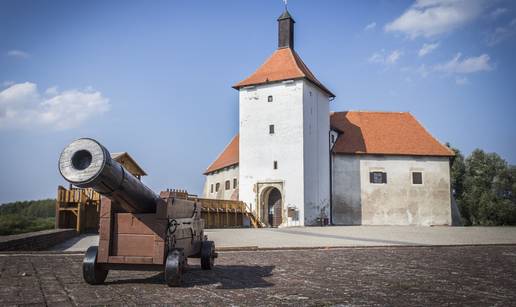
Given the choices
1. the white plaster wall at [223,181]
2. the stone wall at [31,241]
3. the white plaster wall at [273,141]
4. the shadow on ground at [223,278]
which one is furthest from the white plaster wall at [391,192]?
the shadow on ground at [223,278]

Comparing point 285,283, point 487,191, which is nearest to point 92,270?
point 285,283

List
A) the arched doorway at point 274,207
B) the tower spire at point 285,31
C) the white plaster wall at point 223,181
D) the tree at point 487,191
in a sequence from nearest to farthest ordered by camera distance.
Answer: the arched doorway at point 274,207
the tower spire at point 285,31
the white plaster wall at point 223,181
the tree at point 487,191

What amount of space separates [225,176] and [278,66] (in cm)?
950

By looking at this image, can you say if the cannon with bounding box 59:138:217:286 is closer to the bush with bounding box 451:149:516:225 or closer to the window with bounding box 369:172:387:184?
the window with bounding box 369:172:387:184

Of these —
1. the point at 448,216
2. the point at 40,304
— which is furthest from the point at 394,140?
the point at 40,304

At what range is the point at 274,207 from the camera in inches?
1131

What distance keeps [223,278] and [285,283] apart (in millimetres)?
977

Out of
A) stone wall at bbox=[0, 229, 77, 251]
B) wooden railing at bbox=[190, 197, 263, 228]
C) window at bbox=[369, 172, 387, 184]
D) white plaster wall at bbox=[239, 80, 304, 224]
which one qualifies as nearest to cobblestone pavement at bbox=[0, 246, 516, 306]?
stone wall at bbox=[0, 229, 77, 251]

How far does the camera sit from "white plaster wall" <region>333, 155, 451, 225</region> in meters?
30.0

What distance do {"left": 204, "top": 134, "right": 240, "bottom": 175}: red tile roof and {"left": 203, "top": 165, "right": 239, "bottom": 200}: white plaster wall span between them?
375 mm

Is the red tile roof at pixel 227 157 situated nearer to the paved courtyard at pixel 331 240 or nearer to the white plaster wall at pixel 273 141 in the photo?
the white plaster wall at pixel 273 141

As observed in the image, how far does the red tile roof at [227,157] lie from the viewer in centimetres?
3446

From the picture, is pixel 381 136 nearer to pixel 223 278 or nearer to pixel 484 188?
pixel 484 188

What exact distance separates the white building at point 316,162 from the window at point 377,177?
0.07 metres
